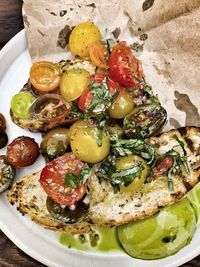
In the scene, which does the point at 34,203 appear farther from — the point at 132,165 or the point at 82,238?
the point at 132,165

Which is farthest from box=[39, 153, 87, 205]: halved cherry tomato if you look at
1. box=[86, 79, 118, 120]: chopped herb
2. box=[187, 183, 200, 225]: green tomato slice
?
box=[187, 183, 200, 225]: green tomato slice

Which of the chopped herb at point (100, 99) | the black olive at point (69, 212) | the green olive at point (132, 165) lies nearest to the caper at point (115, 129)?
the chopped herb at point (100, 99)

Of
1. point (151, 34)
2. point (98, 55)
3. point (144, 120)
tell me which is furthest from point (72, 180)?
point (151, 34)

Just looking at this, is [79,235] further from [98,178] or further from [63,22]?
[63,22]

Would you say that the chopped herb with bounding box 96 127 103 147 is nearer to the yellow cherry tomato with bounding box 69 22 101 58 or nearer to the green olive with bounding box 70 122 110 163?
the green olive with bounding box 70 122 110 163

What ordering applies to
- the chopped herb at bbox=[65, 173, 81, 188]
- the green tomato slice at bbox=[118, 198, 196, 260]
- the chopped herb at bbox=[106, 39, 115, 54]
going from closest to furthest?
the chopped herb at bbox=[65, 173, 81, 188], the green tomato slice at bbox=[118, 198, 196, 260], the chopped herb at bbox=[106, 39, 115, 54]

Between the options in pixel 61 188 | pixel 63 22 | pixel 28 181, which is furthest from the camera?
pixel 63 22

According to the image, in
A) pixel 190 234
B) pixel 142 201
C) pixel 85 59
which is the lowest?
pixel 190 234

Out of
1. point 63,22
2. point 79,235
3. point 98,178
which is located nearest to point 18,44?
point 63,22
